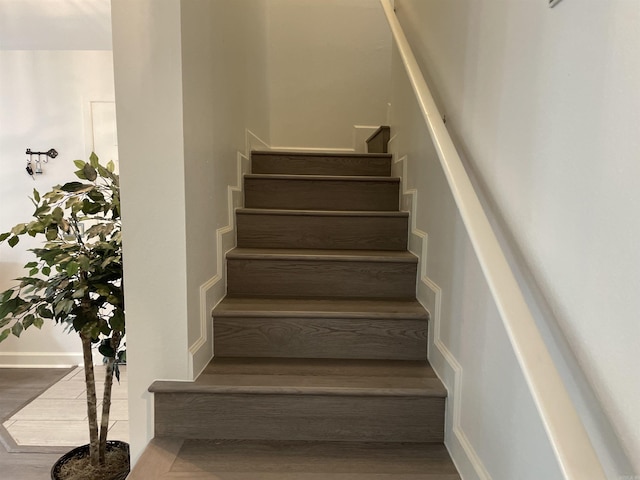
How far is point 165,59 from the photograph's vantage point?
1.27 metres

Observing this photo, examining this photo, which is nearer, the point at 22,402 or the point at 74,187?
the point at 74,187

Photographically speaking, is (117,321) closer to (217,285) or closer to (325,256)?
(217,285)

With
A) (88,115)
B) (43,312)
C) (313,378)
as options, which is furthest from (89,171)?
(88,115)

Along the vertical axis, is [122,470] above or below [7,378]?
above

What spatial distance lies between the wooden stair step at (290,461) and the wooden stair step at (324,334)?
35cm

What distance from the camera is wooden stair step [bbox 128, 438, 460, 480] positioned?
1.19 metres

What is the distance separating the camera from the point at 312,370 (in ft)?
4.92

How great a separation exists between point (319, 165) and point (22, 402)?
8.70 feet

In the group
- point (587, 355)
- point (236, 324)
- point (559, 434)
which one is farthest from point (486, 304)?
point (236, 324)

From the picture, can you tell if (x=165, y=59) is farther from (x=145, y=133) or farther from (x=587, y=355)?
(x=587, y=355)

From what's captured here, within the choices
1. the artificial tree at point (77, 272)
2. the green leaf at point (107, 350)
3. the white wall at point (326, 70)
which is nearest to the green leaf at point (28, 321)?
the artificial tree at point (77, 272)

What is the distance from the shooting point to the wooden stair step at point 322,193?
2.35 meters

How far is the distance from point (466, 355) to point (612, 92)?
0.84 meters

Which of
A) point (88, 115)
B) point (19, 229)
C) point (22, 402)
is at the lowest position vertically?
point (22, 402)
